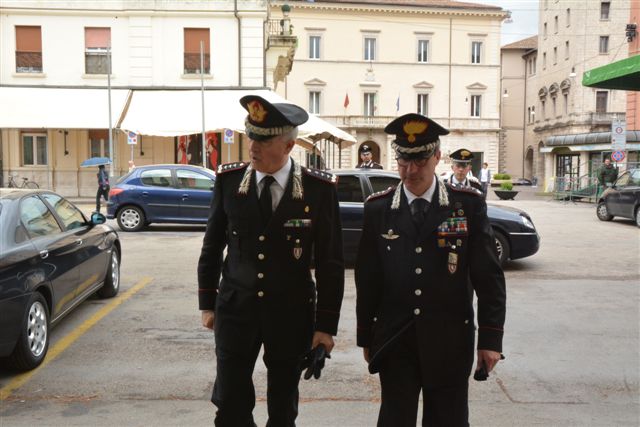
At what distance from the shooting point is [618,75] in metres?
13.4

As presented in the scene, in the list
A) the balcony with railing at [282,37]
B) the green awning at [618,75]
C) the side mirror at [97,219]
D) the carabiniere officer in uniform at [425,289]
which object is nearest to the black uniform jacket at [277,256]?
the carabiniere officer in uniform at [425,289]

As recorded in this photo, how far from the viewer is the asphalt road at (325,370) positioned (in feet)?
14.5

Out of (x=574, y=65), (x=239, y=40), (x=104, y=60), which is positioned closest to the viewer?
(x=104, y=60)

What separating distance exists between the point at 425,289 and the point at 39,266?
12.1 feet

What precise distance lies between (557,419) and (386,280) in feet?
7.02

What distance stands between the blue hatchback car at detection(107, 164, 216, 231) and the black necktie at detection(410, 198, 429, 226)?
1269cm

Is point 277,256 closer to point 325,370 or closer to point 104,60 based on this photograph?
point 325,370

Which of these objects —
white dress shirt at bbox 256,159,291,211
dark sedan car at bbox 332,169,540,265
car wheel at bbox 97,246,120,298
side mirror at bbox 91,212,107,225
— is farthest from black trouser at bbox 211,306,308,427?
dark sedan car at bbox 332,169,540,265

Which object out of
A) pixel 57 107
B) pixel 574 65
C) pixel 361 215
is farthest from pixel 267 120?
pixel 574 65

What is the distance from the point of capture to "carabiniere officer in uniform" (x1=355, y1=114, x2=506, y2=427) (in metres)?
2.92

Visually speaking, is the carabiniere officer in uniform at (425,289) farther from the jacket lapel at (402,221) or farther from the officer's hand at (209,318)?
the officer's hand at (209,318)

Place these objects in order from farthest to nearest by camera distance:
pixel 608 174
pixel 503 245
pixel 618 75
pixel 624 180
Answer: pixel 608 174
pixel 624 180
pixel 618 75
pixel 503 245

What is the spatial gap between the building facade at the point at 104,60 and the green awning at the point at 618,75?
51.3 feet

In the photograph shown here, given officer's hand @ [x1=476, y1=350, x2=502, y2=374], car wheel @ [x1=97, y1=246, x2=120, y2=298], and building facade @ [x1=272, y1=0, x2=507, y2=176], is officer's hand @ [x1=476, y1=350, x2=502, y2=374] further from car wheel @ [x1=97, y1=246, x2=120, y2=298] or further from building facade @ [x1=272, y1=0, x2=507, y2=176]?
building facade @ [x1=272, y1=0, x2=507, y2=176]
